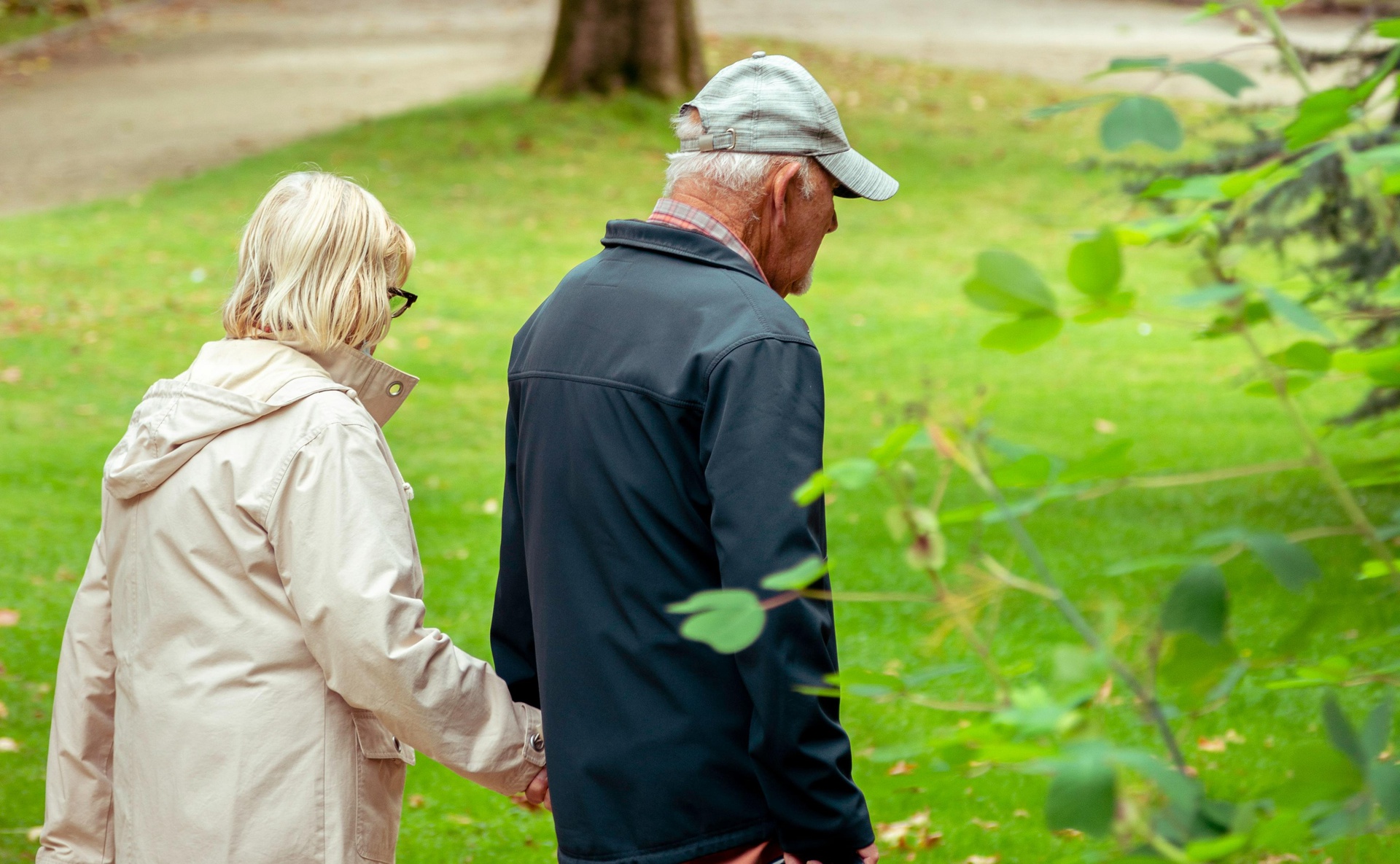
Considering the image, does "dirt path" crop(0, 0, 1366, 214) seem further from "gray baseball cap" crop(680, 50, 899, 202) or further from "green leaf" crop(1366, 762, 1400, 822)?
→ "green leaf" crop(1366, 762, 1400, 822)

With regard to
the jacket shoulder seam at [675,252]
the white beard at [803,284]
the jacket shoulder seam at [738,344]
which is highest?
the jacket shoulder seam at [675,252]

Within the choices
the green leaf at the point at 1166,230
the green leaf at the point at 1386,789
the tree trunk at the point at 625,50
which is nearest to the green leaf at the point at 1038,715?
the green leaf at the point at 1386,789

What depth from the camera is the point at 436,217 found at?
46.1 ft

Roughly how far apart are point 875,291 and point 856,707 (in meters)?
7.84

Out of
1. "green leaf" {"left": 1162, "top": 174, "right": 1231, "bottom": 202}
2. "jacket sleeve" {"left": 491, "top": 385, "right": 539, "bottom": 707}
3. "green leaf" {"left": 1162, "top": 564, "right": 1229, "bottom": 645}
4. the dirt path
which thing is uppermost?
"green leaf" {"left": 1162, "top": 174, "right": 1231, "bottom": 202}

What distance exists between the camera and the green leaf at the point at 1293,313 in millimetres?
1104

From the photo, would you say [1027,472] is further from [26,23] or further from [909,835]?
[26,23]

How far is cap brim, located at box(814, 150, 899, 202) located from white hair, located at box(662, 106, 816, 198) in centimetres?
4

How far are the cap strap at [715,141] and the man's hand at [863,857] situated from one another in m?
1.15

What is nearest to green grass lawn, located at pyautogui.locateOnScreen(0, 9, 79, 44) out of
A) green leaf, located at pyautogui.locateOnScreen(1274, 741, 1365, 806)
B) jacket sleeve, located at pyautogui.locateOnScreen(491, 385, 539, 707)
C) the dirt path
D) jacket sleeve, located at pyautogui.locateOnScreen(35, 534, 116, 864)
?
the dirt path

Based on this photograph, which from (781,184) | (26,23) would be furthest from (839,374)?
(26,23)

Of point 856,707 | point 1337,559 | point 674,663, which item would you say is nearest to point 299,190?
point 674,663

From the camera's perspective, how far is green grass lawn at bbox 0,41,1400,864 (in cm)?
448

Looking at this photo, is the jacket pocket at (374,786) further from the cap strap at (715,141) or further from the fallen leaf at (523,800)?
the cap strap at (715,141)
